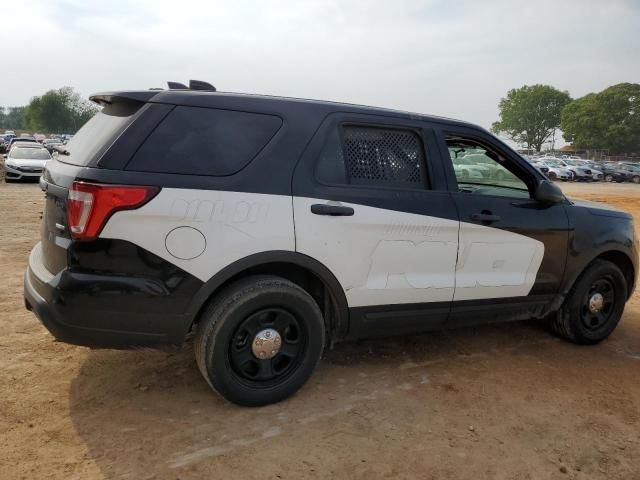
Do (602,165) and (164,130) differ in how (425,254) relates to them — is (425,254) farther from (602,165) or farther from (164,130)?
(602,165)

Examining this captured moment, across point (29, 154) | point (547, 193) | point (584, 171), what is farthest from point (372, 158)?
point (584, 171)

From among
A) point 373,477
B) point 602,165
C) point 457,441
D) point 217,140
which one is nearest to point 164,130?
point 217,140

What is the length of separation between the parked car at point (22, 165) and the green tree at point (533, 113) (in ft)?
345

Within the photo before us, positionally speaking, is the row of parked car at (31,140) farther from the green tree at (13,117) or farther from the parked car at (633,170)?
the green tree at (13,117)

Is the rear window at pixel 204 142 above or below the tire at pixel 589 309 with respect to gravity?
above

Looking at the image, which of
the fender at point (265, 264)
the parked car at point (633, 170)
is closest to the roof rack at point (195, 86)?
the fender at point (265, 264)

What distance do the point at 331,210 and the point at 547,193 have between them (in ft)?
5.97

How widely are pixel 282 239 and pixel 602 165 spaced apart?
148 ft

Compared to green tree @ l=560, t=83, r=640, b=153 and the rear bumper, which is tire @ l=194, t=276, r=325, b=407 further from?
green tree @ l=560, t=83, r=640, b=153

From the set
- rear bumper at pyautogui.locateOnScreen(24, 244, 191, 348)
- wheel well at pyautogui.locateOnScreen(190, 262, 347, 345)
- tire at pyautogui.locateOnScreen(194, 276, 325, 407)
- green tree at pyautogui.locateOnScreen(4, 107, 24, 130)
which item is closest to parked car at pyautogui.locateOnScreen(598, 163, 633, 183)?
wheel well at pyautogui.locateOnScreen(190, 262, 347, 345)

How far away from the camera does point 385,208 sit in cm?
332

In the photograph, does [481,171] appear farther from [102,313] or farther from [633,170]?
[633,170]

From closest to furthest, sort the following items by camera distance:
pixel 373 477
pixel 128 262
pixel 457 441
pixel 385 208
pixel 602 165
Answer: pixel 373 477 < pixel 128 262 < pixel 457 441 < pixel 385 208 < pixel 602 165

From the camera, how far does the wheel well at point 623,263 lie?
15.0ft
